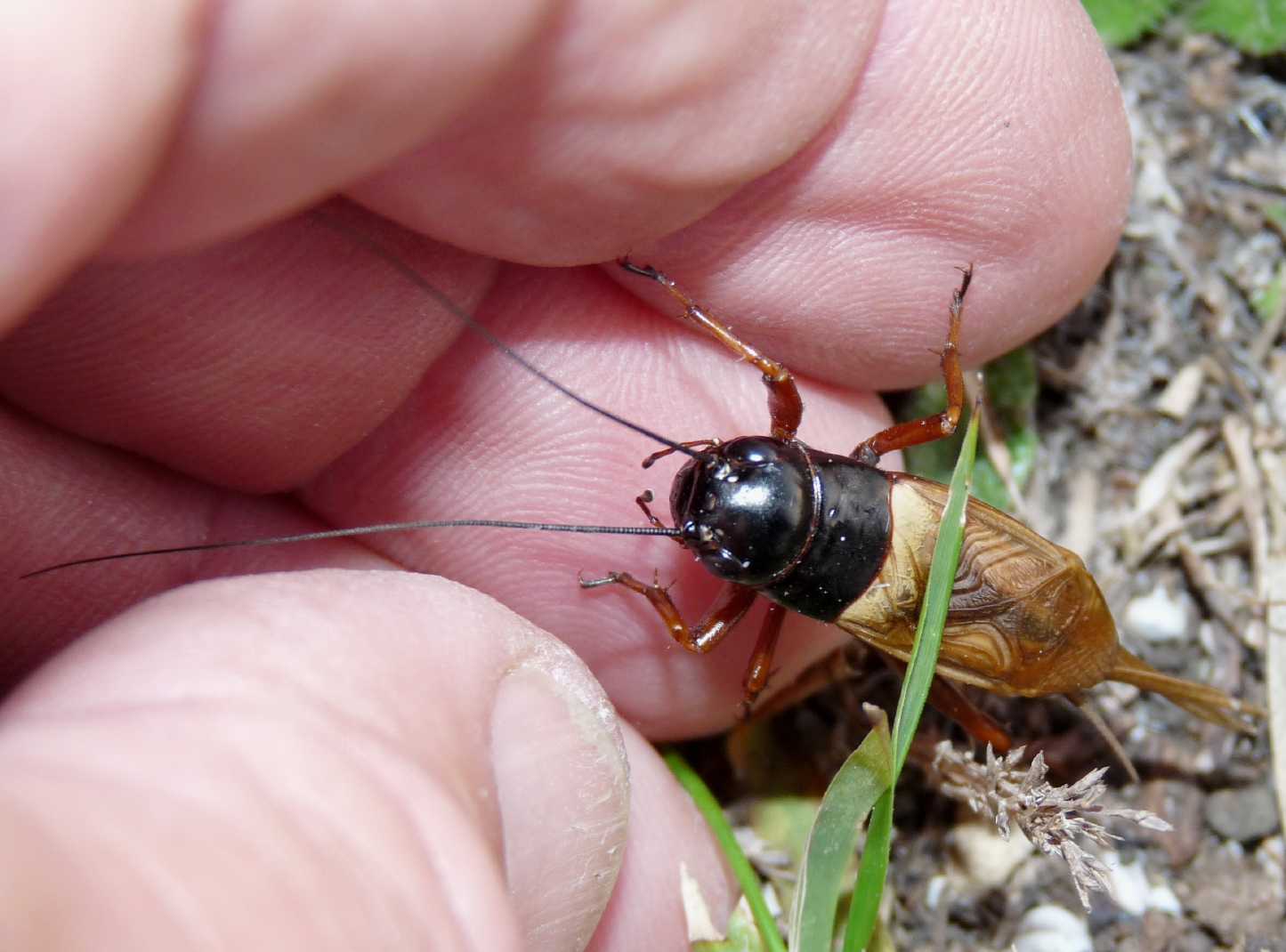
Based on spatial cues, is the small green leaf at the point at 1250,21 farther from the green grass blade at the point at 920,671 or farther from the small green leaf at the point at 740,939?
the small green leaf at the point at 740,939

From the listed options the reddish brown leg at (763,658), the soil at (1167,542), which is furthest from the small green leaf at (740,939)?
the soil at (1167,542)

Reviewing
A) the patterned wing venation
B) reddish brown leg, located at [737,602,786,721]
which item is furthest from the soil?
reddish brown leg, located at [737,602,786,721]

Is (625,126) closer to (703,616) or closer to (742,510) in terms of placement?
(742,510)

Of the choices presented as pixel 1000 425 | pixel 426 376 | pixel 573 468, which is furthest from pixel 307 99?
pixel 1000 425

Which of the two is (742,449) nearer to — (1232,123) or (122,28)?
(122,28)

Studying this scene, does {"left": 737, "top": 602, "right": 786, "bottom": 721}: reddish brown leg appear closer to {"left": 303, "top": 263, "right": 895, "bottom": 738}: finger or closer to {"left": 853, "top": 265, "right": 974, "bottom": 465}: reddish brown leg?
{"left": 303, "top": 263, "right": 895, "bottom": 738}: finger

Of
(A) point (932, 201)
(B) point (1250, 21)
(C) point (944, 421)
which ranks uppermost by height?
(B) point (1250, 21)
